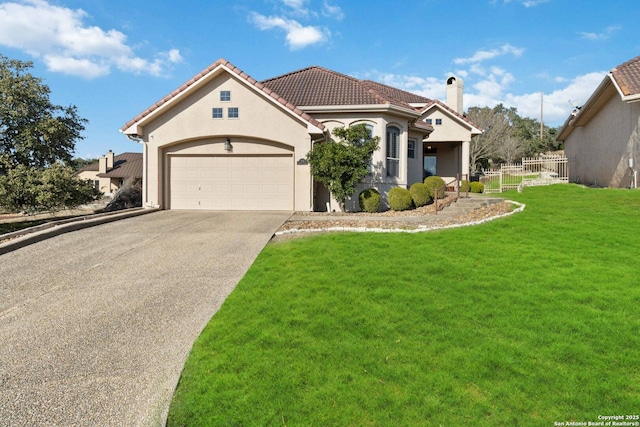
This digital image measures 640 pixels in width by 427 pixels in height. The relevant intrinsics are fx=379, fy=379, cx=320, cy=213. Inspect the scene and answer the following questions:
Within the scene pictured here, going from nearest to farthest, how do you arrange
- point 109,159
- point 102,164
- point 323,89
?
point 323,89, point 102,164, point 109,159

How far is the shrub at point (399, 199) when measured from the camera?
15.4 m

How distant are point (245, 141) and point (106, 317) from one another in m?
11.2

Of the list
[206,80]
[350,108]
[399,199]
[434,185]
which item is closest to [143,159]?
[206,80]

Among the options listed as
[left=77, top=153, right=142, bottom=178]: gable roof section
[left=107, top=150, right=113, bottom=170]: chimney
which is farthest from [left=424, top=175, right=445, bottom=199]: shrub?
[left=107, top=150, right=113, bottom=170]: chimney

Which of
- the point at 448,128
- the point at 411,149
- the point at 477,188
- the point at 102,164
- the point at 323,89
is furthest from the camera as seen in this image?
the point at 102,164

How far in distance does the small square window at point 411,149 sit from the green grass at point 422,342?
13.4 meters

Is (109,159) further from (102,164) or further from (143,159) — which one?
(143,159)

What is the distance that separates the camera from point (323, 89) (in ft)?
58.6

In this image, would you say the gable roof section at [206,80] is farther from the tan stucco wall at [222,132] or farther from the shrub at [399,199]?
the shrub at [399,199]

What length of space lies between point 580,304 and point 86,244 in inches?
392

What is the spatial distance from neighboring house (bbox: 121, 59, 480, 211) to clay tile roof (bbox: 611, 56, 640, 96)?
845 cm

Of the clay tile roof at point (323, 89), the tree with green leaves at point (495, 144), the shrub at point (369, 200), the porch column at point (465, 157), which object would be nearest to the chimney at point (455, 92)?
the porch column at point (465, 157)

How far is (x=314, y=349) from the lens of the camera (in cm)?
406

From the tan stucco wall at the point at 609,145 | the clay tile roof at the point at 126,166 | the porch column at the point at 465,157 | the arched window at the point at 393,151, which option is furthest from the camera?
the clay tile roof at the point at 126,166
